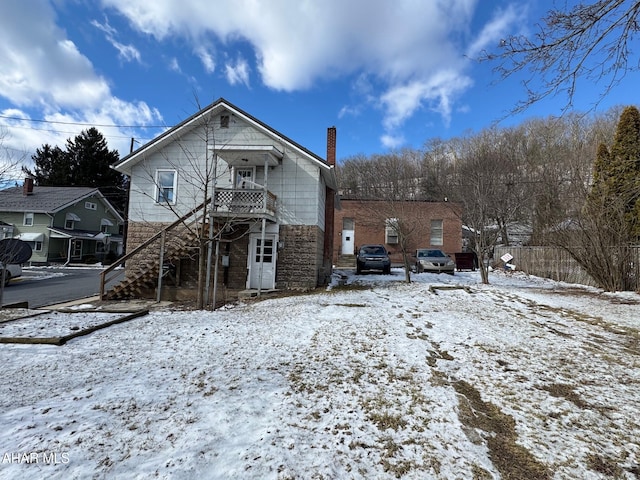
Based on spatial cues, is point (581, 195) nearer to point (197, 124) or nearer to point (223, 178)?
point (223, 178)

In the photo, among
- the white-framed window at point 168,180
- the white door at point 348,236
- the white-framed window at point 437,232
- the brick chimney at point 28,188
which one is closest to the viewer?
the white-framed window at point 168,180

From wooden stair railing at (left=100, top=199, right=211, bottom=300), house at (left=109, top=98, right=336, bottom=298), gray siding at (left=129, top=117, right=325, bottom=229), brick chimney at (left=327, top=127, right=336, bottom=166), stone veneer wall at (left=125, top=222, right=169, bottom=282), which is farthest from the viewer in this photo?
brick chimney at (left=327, top=127, right=336, bottom=166)

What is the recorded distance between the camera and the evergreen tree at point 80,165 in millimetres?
41281

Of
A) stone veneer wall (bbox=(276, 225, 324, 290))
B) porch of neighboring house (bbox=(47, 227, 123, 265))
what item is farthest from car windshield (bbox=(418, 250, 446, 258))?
porch of neighboring house (bbox=(47, 227, 123, 265))

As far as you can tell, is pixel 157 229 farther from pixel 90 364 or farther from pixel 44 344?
pixel 90 364

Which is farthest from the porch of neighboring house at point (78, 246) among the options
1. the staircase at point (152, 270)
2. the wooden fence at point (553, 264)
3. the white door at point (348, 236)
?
the wooden fence at point (553, 264)

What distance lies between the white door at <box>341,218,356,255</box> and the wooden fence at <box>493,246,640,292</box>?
40.4 feet

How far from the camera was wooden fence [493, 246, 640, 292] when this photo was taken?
36.6ft

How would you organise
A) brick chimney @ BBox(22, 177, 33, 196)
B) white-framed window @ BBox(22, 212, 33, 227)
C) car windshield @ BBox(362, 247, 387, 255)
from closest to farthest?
car windshield @ BBox(362, 247, 387, 255) < white-framed window @ BBox(22, 212, 33, 227) < brick chimney @ BBox(22, 177, 33, 196)

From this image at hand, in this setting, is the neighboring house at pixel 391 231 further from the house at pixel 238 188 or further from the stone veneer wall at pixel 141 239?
the stone veneer wall at pixel 141 239

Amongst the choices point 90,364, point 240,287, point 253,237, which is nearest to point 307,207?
point 253,237

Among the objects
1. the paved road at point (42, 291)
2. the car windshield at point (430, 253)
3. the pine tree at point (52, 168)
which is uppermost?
the pine tree at point (52, 168)

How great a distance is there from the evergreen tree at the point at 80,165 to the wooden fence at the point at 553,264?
44243 millimetres

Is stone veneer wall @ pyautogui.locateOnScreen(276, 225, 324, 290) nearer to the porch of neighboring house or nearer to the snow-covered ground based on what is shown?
the snow-covered ground
